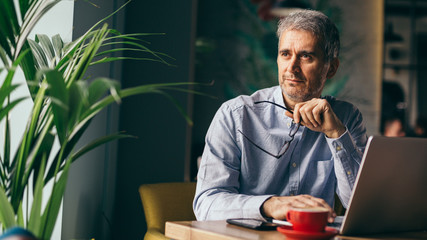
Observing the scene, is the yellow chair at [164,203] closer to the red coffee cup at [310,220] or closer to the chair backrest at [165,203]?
the chair backrest at [165,203]

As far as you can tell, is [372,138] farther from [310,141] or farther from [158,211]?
[158,211]

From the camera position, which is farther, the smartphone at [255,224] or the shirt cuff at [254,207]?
the shirt cuff at [254,207]

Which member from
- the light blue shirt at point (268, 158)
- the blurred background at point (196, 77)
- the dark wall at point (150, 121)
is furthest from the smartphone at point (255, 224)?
the dark wall at point (150, 121)

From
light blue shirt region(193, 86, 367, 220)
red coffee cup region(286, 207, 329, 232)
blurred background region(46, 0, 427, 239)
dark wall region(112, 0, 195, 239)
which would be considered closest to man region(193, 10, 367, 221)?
light blue shirt region(193, 86, 367, 220)

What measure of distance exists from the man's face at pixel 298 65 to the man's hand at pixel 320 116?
13.1 inches

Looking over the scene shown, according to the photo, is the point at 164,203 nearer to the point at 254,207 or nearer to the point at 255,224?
the point at 254,207

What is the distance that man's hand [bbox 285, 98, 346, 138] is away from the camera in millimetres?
1689

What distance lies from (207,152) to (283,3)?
271cm

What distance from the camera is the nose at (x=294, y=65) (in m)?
2.02

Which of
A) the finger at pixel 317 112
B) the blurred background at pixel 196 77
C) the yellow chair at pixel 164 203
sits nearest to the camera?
the finger at pixel 317 112

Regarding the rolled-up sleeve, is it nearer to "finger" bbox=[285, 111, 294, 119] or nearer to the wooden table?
"finger" bbox=[285, 111, 294, 119]

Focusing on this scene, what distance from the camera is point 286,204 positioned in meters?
1.39

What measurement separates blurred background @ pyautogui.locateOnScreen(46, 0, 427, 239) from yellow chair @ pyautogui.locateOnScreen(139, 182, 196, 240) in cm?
31

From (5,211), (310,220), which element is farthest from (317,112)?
(5,211)
